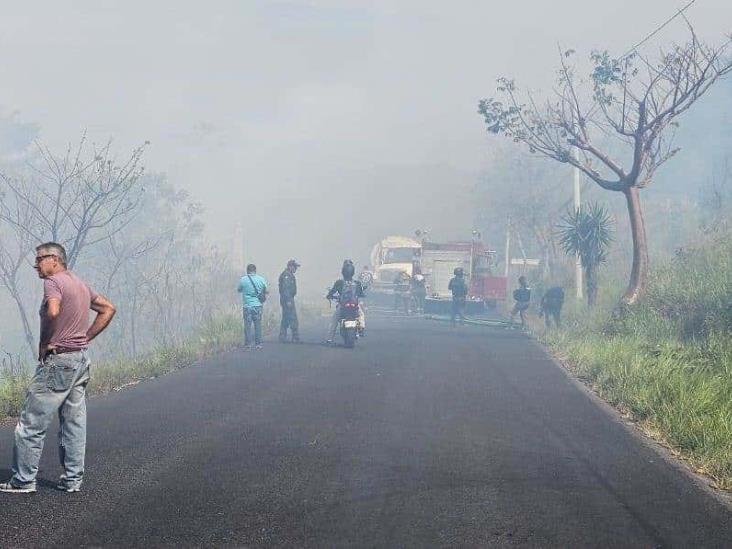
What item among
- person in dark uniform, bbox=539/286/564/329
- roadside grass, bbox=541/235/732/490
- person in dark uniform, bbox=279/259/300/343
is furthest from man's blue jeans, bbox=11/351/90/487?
person in dark uniform, bbox=539/286/564/329

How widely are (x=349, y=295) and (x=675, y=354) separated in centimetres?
750

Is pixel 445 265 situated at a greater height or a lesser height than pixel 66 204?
lesser

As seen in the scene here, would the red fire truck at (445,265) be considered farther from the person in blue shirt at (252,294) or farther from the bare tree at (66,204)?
the person in blue shirt at (252,294)

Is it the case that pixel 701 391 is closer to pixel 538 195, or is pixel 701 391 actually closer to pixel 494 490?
pixel 494 490

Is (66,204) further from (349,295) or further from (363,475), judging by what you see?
(363,475)

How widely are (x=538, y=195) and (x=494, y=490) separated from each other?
4484 cm

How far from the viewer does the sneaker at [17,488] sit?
280 inches

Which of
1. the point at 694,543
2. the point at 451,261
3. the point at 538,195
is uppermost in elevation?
the point at 538,195

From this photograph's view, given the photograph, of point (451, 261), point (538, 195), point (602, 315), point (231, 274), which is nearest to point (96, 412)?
point (602, 315)

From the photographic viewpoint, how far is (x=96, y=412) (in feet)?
38.1

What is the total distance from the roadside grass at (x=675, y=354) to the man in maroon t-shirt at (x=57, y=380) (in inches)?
205

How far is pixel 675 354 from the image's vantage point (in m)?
15.2

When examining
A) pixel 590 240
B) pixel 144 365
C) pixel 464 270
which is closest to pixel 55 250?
pixel 144 365

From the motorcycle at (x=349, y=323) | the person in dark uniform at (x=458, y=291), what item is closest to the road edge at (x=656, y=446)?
the motorcycle at (x=349, y=323)
